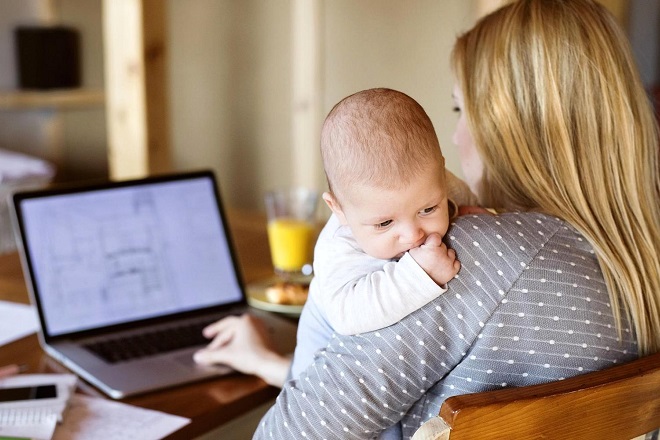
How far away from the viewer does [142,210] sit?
5.04 ft

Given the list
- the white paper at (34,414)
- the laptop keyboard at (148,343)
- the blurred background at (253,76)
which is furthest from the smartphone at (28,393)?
the blurred background at (253,76)

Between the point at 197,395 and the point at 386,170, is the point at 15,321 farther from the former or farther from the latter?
the point at 386,170

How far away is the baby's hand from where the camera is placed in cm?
86

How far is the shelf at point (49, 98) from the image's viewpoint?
3.66 metres

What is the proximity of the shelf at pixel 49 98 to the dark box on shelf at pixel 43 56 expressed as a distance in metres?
→ 0.05

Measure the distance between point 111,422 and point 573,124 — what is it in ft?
2.35

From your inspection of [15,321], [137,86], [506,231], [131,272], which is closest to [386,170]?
[506,231]

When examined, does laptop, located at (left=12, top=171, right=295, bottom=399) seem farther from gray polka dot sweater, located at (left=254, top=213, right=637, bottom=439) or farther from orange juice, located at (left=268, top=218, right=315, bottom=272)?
gray polka dot sweater, located at (left=254, top=213, right=637, bottom=439)

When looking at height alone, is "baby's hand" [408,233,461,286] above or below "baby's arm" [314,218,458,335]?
above

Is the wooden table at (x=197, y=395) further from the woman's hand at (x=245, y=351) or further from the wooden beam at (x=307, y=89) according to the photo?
the wooden beam at (x=307, y=89)

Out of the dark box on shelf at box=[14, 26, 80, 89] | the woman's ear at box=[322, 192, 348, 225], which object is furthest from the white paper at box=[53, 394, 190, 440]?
the dark box on shelf at box=[14, 26, 80, 89]

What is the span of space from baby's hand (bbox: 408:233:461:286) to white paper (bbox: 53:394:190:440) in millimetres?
441

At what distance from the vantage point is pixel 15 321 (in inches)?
59.0

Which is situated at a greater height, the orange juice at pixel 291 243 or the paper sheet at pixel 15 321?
the orange juice at pixel 291 243
